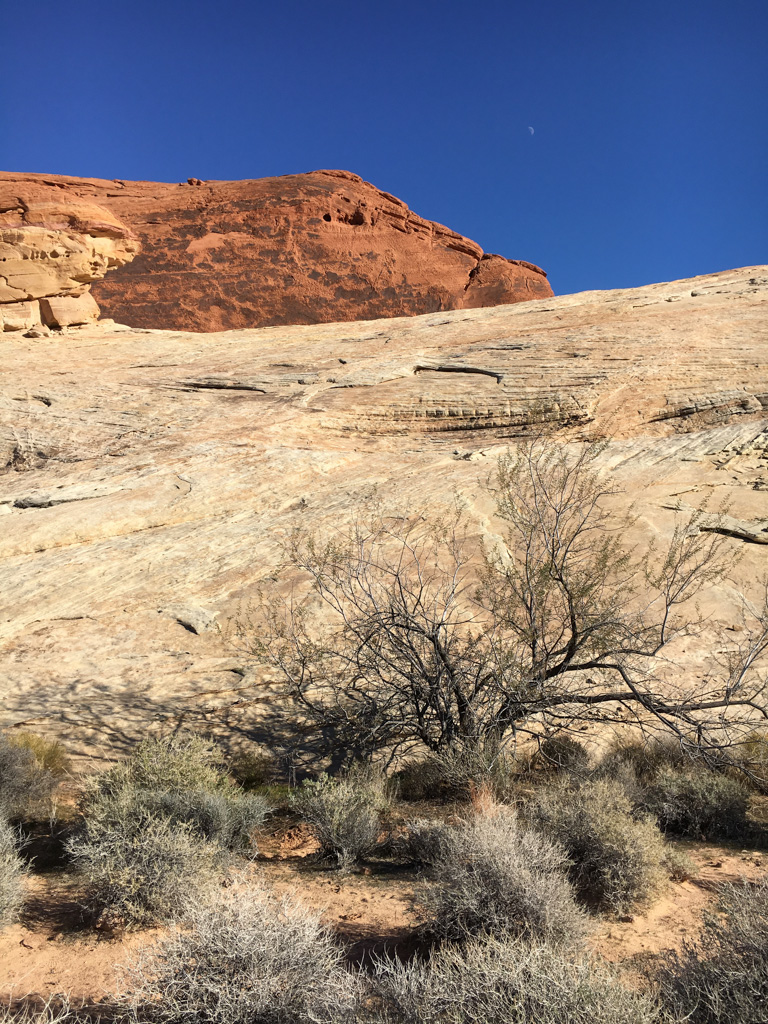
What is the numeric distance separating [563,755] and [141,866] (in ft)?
11.5

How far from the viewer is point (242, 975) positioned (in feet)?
10.1

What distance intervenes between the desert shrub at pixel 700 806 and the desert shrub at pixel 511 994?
Result: 8.32 ft

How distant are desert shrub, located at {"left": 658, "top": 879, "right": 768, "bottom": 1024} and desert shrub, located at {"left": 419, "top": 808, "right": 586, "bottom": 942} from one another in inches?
23.4

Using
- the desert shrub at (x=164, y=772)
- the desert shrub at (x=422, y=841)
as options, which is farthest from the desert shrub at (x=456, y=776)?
the desert shrub at (x=164, y=772)

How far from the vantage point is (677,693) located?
6219 mm

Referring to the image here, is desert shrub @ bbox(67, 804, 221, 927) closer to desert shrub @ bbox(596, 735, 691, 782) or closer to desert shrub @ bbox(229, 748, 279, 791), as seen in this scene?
desert shrub @ bbox(229, 748, 279, 791)

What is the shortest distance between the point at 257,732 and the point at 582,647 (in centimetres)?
312

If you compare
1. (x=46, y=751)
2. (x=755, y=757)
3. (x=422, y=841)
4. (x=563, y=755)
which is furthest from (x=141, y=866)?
(x=755, y=757)

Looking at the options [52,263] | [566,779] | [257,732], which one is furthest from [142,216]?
[566,779]

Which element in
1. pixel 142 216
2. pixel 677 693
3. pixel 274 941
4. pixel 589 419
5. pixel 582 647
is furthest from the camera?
pixel 142 216

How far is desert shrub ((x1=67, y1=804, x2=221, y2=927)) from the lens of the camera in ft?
13.3

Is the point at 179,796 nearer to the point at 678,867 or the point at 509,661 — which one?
the point at 509,661

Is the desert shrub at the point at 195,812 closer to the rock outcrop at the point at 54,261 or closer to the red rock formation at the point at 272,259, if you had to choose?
the rock outcrop at the point at 54,261

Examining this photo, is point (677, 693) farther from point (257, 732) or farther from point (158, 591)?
point (158, 591)
